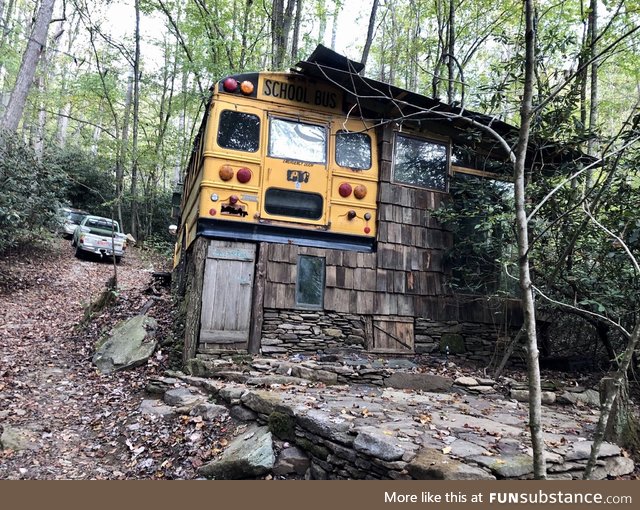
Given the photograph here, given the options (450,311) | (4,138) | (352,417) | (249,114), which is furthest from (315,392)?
(4,138)

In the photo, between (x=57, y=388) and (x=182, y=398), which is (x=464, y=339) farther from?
(x=57, y=388)

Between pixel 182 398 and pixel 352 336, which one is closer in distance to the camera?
pixel 182 398

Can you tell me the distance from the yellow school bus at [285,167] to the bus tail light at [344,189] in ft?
0.05

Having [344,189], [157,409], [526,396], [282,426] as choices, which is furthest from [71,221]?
[526,396]

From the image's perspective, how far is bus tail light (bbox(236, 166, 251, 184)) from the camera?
6695 millimetres

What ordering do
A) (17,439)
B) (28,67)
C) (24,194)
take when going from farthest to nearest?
1. (24,194)
2. (28,67)
3. (17,439)

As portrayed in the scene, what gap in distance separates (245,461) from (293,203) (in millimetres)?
4160

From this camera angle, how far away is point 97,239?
1593cm

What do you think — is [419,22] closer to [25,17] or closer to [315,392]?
[315,392]

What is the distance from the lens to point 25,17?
1034 inches

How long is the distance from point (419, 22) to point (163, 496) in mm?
15406

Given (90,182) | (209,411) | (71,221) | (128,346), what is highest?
(90,182)

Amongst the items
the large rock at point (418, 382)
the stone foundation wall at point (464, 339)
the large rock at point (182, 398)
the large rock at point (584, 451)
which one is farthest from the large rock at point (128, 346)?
the large rock at point (584, 451)

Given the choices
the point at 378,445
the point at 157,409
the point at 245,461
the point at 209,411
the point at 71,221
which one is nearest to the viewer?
the point at 378,445
